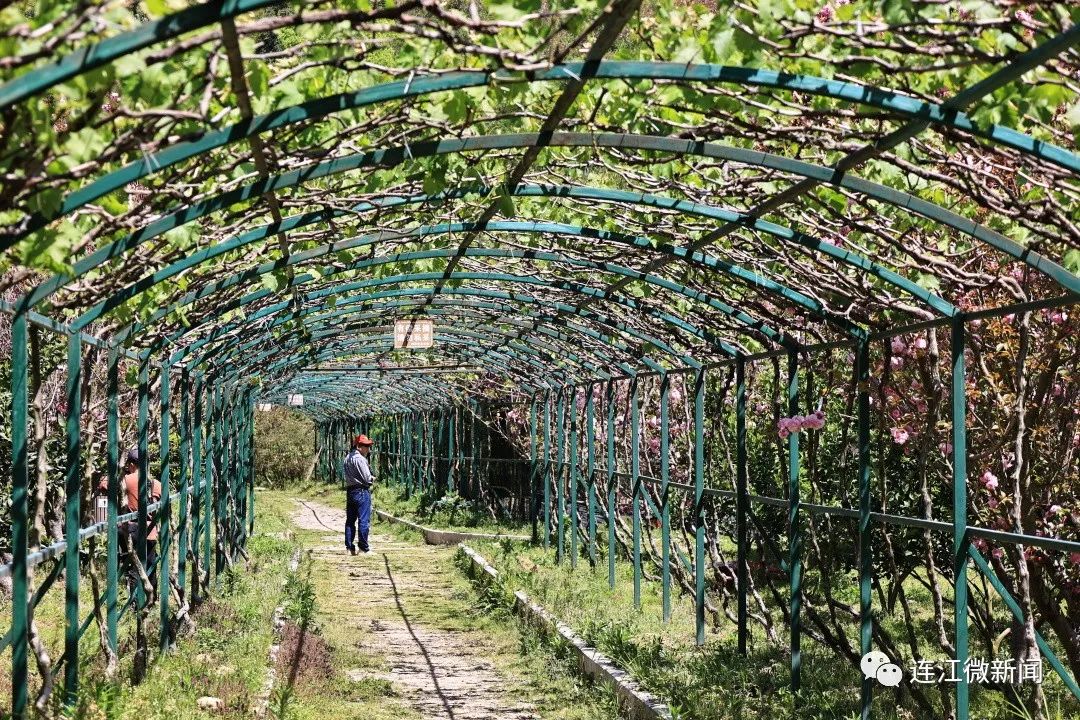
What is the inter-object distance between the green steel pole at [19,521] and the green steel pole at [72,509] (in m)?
0.63

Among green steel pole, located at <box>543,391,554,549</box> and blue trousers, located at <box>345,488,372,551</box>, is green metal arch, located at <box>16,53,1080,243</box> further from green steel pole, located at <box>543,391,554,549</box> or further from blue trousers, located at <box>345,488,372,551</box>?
blue trousers, located at <box>345,488,372,551</box>

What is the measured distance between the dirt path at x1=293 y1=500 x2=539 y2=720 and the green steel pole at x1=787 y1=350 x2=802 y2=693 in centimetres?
200

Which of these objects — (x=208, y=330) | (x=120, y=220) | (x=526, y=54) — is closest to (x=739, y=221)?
(x=526, y=54)

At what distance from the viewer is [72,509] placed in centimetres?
643

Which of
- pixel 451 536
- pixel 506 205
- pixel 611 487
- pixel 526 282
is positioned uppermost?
pixel 526 282

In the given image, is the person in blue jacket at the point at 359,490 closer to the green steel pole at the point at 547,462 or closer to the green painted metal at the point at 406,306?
the green painted metal at the point at 406,306

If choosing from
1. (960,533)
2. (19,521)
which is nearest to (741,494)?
(960,533)

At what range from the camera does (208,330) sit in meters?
10.5

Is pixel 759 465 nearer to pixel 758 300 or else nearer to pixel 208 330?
pixel 758 300

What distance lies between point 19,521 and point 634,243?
3700 millimetres

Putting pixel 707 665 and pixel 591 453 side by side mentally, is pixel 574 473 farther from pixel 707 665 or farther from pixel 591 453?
pixel 707 665

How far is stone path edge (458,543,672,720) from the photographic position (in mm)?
8055

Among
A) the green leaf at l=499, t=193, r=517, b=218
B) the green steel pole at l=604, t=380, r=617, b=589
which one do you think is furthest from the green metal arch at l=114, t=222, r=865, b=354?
the green steel pole at l=604, t=380, r=617, b=589

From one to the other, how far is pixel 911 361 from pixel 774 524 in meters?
5.36
